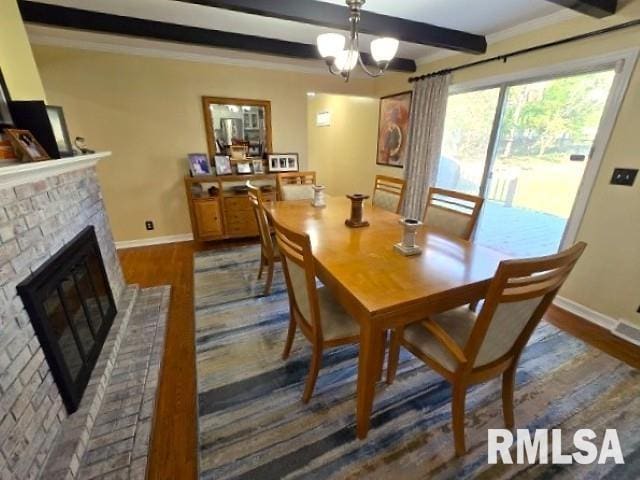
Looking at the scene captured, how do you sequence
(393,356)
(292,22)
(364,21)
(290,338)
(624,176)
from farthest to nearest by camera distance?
1. (292,22)
2. (364,21)
3. (624,176)
4. (290,338)
5. (393,356)

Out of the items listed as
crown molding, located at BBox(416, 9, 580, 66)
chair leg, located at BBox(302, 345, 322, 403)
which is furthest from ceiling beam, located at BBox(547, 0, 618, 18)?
chair leg, located at BBox(302, 345, 322, 403)

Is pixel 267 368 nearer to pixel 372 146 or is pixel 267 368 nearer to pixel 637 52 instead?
pixel 637 52

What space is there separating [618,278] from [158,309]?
3.55 metres

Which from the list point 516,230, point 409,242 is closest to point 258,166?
point 409,242

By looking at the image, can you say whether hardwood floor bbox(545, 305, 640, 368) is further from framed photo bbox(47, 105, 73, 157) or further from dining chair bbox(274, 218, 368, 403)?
framed photo bbox(47, 105, 73, 157)

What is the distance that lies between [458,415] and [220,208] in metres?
3.24

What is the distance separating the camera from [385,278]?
4.00 feet

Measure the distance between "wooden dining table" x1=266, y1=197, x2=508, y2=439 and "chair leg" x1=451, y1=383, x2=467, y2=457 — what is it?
32 centimetres

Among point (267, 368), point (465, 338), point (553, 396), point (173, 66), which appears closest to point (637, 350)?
point (553, 396)

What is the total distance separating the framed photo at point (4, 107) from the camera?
4.18ft

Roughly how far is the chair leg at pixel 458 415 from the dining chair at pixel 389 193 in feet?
5.61

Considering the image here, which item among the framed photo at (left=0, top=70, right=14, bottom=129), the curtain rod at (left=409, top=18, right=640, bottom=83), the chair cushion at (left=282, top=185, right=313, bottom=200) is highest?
the curtain rod at (left=409, top=18, right=640, bottom=83)

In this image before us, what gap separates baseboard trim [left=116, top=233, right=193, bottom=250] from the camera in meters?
3.54

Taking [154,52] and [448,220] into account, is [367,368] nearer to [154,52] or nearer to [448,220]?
[448,220]
